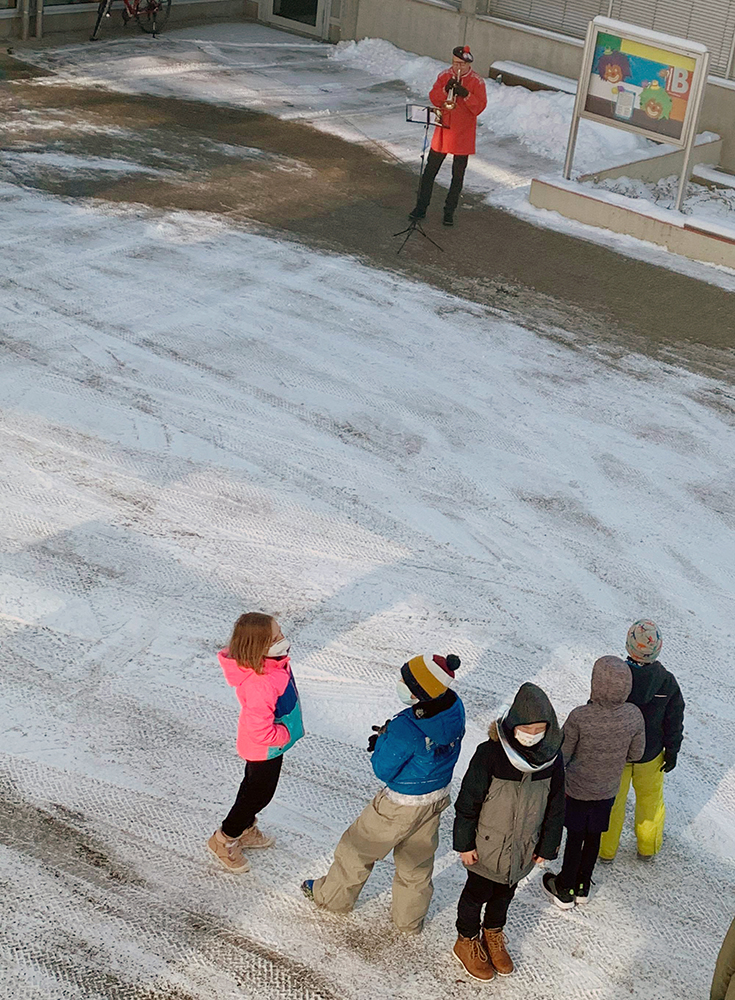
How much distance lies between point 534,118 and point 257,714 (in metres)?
12.4

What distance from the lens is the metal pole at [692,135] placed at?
1173cm

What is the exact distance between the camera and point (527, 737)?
170 inches

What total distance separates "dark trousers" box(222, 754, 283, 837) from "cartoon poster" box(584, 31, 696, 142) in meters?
9.44

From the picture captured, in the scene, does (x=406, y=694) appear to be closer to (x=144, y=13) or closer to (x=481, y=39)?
(x=481, y=39)

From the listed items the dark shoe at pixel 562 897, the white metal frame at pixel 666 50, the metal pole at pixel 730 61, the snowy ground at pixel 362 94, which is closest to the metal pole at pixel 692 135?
the white metal frame at pixel 666 50

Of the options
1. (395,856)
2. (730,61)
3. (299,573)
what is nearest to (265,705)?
(395,856)

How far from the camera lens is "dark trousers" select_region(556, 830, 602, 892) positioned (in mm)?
5105

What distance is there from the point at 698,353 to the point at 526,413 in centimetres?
206

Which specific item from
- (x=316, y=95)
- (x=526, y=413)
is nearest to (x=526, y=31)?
(x=316, y=95)

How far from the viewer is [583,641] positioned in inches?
272

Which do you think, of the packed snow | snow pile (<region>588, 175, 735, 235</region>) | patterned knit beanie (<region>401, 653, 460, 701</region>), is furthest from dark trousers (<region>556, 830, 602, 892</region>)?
snow pile (<region>588, 175, 735, 235</region>)

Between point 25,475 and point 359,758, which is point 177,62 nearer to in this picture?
point 25,475

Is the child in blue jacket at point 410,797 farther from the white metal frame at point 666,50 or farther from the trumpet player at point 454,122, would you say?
the white metal frame at point 666,50

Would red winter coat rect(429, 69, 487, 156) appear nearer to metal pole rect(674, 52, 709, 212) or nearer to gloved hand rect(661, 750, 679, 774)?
metal pole rect(674, 52, 709, 212)
